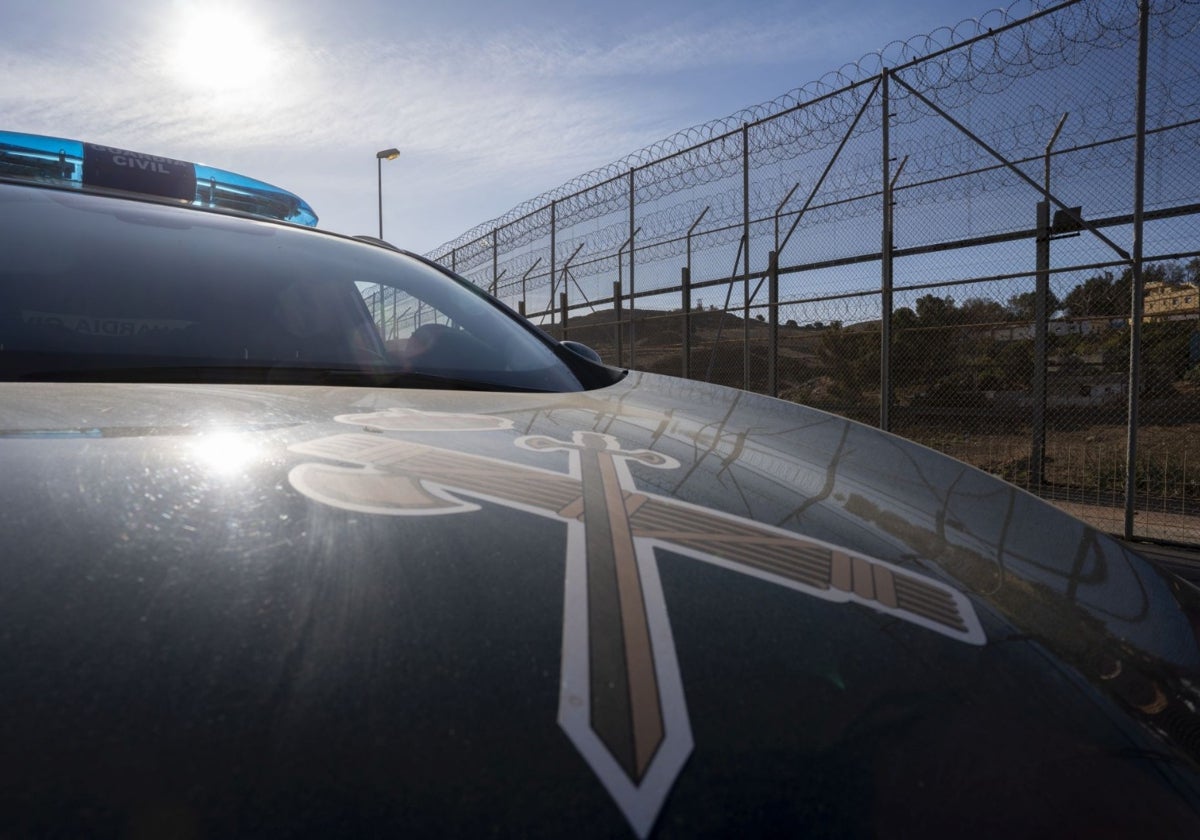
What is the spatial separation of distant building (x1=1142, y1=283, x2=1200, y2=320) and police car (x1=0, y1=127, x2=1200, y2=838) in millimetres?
5655

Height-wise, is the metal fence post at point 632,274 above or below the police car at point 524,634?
above

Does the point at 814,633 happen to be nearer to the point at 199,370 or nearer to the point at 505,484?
the point at 505,484

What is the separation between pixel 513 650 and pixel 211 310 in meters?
1.39

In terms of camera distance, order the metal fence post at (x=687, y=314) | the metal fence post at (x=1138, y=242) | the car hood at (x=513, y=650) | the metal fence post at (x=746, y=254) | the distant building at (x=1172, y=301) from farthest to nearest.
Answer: the metal fence post at (x=687, y=314)
the metal fence post at (x=746, y=254)
the distant building at (x=1172, y=301)
the metal fence post at (x=1138, y=242)
the car hood at (x=513, y=650)

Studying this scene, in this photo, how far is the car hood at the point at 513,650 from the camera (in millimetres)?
547

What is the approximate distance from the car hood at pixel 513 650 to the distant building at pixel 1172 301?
5983 millimetres

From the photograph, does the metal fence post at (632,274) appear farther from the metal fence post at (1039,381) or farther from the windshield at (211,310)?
the windshield at (211,310)

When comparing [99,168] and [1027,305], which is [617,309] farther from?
[99,168]

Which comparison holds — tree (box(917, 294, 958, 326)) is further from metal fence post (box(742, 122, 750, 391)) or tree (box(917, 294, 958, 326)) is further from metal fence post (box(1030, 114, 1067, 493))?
metal fence post (box(742, 122, 750, 391))

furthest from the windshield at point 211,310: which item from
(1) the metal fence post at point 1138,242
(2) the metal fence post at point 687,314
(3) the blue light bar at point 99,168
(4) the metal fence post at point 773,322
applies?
(2) the metal fence post at point 687,314

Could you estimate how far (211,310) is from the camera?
175 centimetres

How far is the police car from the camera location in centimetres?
55

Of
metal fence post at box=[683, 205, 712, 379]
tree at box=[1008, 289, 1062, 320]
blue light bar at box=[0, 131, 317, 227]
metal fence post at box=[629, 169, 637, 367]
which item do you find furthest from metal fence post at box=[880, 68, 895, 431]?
blue light bar at box=[0, 131, 317, 227]

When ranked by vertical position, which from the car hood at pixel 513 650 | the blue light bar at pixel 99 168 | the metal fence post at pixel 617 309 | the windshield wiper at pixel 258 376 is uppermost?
the metal fence post at pixel 617 309
